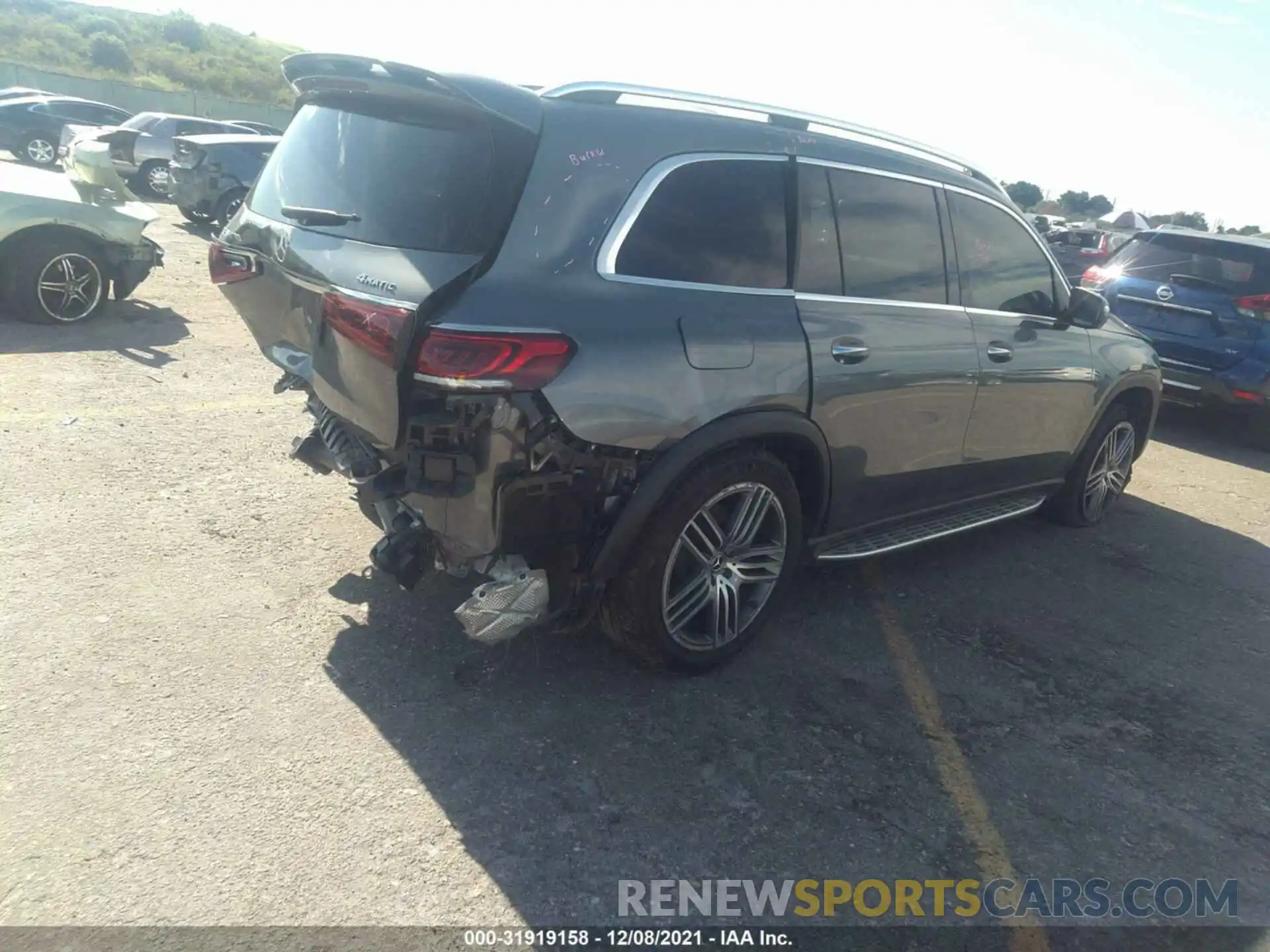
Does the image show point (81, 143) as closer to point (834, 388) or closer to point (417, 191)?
point (417, 191)

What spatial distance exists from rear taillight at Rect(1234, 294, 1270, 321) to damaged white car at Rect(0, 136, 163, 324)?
362 inches

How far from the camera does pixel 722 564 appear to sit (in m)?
3.57

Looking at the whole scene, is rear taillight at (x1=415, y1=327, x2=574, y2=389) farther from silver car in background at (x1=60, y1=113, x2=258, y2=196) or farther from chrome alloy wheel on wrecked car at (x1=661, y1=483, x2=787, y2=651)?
silver car in background at (x1=60, y1=113, x2=258, y2=196)

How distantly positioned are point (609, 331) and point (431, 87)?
37.6 inches

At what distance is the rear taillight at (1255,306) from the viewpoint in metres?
7.88

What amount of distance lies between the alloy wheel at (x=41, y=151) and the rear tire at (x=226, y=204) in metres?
11.7

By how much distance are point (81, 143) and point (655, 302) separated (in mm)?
9633

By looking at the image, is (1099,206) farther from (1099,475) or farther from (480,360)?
(480,360)

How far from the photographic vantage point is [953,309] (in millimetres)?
4262

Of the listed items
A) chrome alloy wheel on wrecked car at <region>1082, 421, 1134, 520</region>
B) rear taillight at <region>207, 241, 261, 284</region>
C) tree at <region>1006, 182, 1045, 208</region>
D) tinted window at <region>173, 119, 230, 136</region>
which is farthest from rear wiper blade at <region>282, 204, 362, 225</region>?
tree at <region>1006, 182, 1045, 208</region>

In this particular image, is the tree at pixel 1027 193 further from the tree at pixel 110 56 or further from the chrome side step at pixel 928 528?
the tree at pixel 110 56

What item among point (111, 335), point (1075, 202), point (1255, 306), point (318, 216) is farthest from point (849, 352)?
point (1075, 202)

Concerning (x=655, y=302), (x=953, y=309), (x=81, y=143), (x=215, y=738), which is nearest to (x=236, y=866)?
(x=215, y=738)

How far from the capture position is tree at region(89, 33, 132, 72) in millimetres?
58750
